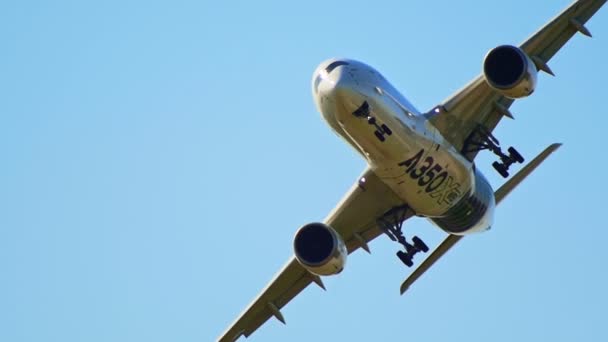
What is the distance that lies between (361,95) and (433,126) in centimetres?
375

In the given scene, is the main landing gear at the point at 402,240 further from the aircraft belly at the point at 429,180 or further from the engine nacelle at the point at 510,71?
the engine nacelle at the point at 510,71

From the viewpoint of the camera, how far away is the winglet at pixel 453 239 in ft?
136

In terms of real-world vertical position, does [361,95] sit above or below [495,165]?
above

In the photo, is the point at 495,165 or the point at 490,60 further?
the point at 495,165

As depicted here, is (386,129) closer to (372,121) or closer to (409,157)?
(372,121)

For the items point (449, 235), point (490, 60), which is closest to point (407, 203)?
point (449, 235)

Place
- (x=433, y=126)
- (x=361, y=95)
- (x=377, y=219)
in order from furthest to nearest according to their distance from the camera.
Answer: (x=377, y=219) → (x=433, y=126) → (x=361, y=95)

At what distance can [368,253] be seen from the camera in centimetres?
4541

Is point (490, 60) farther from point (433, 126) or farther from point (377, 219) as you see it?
point (377, 219)

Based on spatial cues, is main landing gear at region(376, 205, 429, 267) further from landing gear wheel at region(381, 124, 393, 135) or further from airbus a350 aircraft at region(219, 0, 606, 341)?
landing gear wheel at region(381, 124, 393, 135)

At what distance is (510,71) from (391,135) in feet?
13.1

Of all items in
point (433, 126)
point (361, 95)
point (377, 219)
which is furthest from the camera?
point (377, 219)

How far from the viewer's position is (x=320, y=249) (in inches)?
1671

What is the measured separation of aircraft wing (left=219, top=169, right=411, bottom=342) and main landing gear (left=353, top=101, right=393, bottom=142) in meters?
4.09
